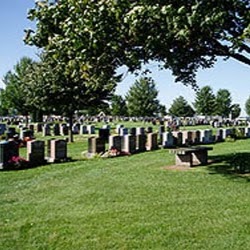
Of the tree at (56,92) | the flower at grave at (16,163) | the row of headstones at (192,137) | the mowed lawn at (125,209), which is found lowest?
the mowed lawn at (125,209)

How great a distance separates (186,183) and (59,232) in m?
5.68

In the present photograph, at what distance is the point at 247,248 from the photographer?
7586 millimetres

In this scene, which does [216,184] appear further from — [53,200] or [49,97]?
[49,97]

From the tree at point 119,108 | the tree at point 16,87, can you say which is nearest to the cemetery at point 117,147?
the tree at point 16,87

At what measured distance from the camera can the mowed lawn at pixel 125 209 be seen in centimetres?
812

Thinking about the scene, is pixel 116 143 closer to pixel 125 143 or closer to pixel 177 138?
pixel 125 143

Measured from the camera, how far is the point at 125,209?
10367mm

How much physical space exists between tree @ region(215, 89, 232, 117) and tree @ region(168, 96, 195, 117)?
6701mm

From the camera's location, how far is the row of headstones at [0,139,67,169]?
17906 mm

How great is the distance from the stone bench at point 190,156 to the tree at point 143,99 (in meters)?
79.1

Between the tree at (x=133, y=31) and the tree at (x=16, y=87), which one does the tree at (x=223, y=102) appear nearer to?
the tree at (x=16, y=87)

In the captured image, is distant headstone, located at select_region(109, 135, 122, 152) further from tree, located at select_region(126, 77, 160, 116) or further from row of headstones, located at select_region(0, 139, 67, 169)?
tree, located at select_region(126, 77, 160, 116)

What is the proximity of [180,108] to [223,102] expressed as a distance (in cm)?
1023

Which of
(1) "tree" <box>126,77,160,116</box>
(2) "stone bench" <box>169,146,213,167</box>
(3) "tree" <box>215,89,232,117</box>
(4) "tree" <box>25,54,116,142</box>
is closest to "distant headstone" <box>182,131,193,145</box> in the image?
(4) "tree" <box>25,54,116,142</box>
